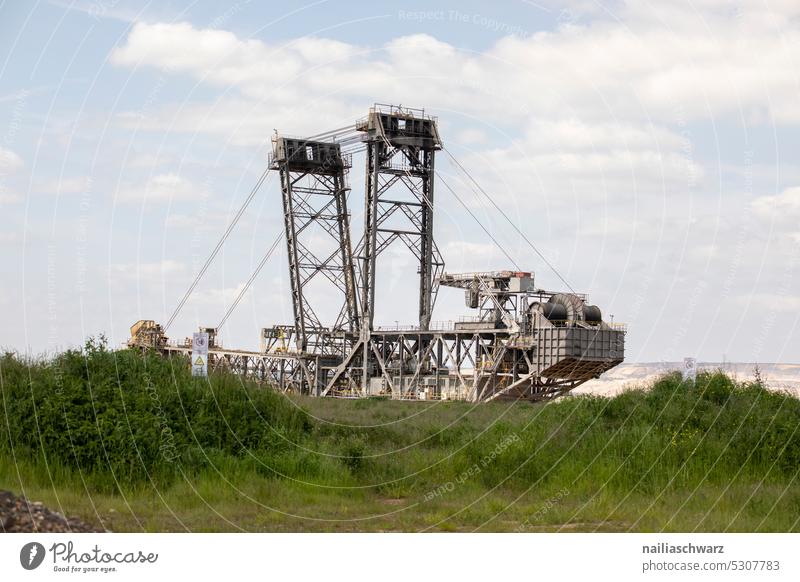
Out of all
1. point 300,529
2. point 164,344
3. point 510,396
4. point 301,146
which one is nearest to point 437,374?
point 510,396

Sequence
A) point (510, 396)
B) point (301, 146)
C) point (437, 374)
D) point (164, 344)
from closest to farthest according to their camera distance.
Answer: point (510, 396)
point (437, 374)
point (301, 146)
point (164, 344)

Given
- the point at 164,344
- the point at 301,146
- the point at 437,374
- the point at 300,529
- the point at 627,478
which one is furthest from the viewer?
the point at 164,344

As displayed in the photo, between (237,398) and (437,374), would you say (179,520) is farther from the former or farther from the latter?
(437,374)

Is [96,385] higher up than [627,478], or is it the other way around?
[96,385]

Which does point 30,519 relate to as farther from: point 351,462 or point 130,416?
point 351,462

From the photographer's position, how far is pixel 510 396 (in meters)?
43.9

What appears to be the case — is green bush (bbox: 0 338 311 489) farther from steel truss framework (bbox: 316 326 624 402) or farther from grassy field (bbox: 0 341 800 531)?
steel truss framework (bbox: 316 326 624 402)

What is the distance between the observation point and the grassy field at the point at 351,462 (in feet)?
58.0

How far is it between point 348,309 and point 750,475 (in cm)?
3685
